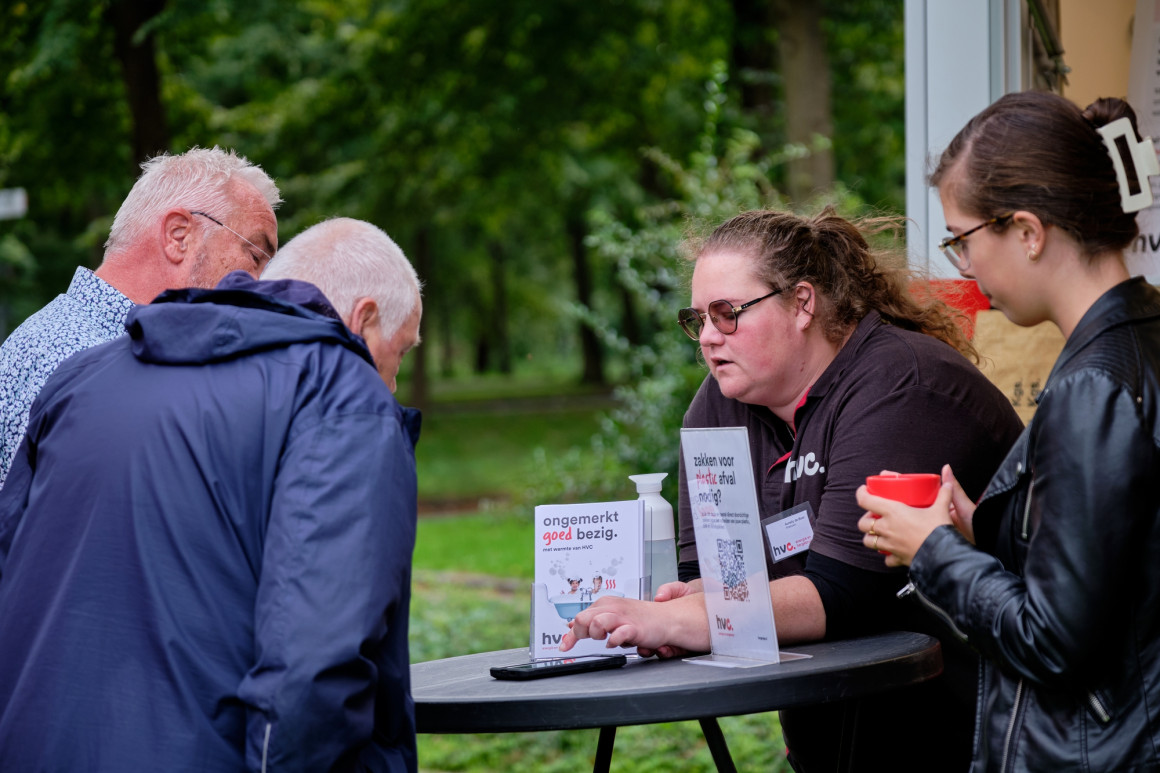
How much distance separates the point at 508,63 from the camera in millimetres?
11375

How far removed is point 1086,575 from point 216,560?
1.27 metres

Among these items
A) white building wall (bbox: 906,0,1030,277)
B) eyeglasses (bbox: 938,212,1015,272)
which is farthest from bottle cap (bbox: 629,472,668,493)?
white building wall (bbox: 906,0,1030,277)

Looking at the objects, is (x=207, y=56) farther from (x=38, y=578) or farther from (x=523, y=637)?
(x=38, y=578)

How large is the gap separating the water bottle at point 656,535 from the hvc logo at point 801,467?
0.36 meters

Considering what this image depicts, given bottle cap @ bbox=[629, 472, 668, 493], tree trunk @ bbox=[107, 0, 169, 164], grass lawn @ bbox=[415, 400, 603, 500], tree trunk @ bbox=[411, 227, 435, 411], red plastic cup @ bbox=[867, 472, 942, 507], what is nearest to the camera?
red plastic cup @ bbox=[867, 472, 942, 507]

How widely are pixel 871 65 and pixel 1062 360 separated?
492 inches

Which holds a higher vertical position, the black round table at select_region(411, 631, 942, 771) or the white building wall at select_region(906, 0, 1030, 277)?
the white building wall at select_region(906, 0, 1030, 277)

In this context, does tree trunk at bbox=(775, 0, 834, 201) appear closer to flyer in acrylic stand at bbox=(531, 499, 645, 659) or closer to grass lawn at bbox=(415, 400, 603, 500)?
grass lawn at bbox=(415, 400, 603, 500)

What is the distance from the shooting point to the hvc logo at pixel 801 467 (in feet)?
8.38

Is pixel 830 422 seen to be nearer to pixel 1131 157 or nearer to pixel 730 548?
pixel 730 548

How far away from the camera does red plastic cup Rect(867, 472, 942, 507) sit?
6.25 ft

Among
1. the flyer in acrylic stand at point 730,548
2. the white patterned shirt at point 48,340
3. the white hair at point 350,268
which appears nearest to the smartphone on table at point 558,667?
the flyer in acrylic stand at point 730,548

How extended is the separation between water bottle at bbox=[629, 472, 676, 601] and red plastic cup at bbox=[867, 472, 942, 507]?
1.66 feet

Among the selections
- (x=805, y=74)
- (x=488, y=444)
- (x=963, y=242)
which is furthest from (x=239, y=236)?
(x=488, y=444)
